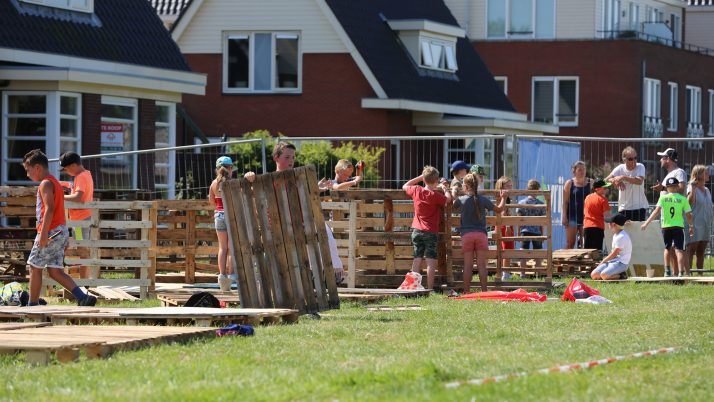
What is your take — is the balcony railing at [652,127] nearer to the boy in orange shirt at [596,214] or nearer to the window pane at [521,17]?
the window pane at [521,17]

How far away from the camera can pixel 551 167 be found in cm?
2509

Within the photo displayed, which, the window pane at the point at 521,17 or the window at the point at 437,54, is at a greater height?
the window pane at the point at 521,17

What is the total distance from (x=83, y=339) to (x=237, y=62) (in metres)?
30.9

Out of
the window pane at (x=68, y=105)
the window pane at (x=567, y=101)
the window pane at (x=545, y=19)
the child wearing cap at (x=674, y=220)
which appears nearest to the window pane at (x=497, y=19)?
the window pane at (x=545, y=19)

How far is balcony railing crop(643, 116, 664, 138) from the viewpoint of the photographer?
53416mm

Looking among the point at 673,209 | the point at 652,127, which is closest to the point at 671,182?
the point at 673,209

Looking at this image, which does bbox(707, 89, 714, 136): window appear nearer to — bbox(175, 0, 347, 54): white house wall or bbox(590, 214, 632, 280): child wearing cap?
bbox(175, 0, 347, 54): white house wall

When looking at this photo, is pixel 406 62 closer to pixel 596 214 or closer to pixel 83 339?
pixel 596 214

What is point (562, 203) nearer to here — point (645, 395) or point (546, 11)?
point (645, 395)

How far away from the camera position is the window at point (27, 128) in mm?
28844

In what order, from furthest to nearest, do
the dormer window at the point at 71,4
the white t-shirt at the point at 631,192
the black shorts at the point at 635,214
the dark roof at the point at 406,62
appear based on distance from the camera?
the dark roof at the point at 406,62, the dormer window at the point at 71,4, the black shorts at the point at 635,214, the white t-shirt at the point at 631,192

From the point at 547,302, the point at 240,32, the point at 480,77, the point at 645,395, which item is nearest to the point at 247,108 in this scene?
the point at 240,32

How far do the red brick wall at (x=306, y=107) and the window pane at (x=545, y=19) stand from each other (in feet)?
43.6

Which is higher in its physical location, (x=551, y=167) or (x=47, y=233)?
(x=551, y=167)
